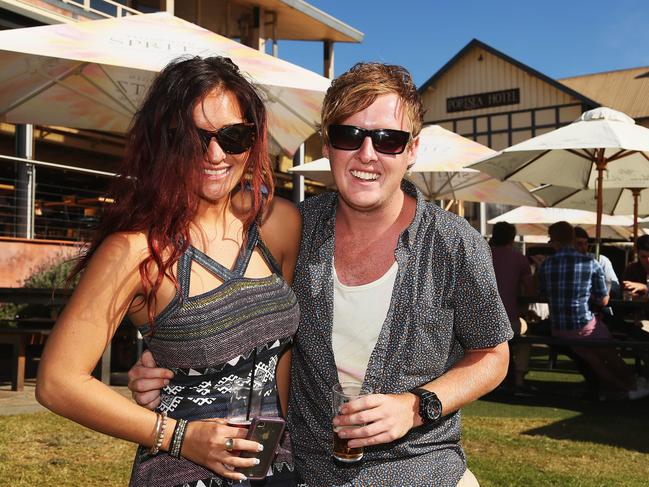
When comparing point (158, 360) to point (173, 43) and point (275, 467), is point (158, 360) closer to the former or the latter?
point (275, 467)

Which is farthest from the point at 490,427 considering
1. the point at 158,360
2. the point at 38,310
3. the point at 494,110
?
the point at 494,110

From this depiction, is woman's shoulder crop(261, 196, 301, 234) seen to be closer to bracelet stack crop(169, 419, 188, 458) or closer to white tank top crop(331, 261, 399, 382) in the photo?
white tank top crop(331, 261, 399, 382)

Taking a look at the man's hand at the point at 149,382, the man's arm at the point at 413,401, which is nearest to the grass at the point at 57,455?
the man's hand at the point at 149,382

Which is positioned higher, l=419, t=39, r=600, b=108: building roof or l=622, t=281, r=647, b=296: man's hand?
l=419, t=39, r=600, b=108: building roof

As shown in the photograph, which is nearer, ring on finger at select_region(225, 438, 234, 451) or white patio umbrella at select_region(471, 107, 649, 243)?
ring on finger at select_region(225, 438, 234, 451)

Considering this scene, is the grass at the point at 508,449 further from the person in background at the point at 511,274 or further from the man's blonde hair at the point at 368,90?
the man's blonde hair at the point at 368,90

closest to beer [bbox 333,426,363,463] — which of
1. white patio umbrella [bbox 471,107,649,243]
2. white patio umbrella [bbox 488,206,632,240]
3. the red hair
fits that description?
the red hair

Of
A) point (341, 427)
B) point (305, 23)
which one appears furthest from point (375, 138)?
point (305, 23)

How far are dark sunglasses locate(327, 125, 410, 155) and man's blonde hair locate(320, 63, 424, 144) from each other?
41 mm

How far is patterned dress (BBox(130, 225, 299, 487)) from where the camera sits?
5.80ft

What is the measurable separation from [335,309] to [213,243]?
1.31 feet

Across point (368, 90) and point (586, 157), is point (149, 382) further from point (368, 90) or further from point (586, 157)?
point (586, 157)

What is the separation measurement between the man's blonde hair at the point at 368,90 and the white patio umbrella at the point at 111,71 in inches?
136

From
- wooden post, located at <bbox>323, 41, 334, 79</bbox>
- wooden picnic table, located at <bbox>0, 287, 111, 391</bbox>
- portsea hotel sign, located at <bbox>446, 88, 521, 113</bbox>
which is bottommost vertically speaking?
wooden picnic table, located at <bbox>0, 287, 111, 391</bbox>
